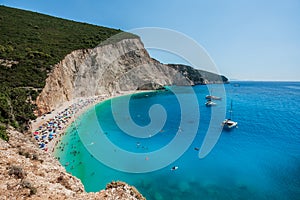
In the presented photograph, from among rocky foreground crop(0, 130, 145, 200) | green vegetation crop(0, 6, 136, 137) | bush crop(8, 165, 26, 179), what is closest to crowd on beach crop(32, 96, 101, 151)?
green vegetation crop(0, 6, 136, 137)

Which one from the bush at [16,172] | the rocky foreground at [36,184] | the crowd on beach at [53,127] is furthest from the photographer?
the crowd on beach at [53,127]

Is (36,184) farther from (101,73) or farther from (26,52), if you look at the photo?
(101,73)

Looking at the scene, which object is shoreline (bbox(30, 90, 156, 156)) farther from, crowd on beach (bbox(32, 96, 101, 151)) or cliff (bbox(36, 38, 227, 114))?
cliff (bbox(36, 38, 227, 114))

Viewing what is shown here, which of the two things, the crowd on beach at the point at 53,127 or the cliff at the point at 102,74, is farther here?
the cliff at the point at 102,74

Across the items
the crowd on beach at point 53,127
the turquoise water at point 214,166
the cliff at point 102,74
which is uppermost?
the cliff at point 102,74

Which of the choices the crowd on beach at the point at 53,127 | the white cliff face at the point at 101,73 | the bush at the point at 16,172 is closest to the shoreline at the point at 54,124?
the crowd on beach at the point at 53,127

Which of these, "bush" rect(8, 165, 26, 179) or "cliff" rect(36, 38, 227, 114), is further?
"cliff" rect(36, 38, 227, 114)

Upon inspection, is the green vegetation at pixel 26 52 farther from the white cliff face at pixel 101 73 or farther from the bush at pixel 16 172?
the bush at pixel 16 172

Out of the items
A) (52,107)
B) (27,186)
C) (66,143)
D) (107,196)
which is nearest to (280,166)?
(107,196)

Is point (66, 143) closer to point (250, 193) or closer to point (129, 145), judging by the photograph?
point (129, 145)
